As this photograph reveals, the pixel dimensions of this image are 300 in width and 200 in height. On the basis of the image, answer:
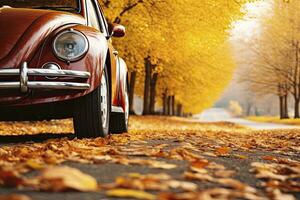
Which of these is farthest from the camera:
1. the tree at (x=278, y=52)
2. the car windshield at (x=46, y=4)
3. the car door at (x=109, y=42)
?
the tree at (x=278, y=52)

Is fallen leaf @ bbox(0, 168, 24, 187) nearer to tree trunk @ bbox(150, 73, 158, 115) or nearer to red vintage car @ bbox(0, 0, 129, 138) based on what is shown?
red vintage car @ bbox(0, 0, 129, 138)

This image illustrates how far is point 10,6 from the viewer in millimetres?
6133

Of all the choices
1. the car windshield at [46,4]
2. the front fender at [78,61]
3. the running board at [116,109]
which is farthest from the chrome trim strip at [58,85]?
the car windshield at [46,4]

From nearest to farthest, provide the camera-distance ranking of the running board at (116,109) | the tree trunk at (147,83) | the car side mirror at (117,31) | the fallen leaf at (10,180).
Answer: the fallen leaf at (10,180)
the running board at (116,109)
the car side mirror at (117,31)
the tree trunk at (147,83)

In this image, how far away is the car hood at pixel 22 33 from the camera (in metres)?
4.88

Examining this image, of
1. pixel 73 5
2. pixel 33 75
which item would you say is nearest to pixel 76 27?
pixel 33 75

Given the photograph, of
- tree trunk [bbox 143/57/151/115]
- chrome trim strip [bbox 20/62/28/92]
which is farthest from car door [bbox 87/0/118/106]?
tree trunk [bbox 143/57/151/115]

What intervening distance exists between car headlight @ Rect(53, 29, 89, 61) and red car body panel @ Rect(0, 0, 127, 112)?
0.17ft

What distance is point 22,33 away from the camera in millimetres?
4965

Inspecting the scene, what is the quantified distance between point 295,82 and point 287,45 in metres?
Answer: 3.42

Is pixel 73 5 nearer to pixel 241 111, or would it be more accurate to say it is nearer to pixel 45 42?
pixel 45 42

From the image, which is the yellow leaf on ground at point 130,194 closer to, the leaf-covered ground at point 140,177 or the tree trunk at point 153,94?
the leaf-covered ground at point 140,177

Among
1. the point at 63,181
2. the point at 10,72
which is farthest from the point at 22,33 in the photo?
the point at 63,181

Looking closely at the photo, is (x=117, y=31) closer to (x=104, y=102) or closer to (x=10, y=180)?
(x=104, y=102)
